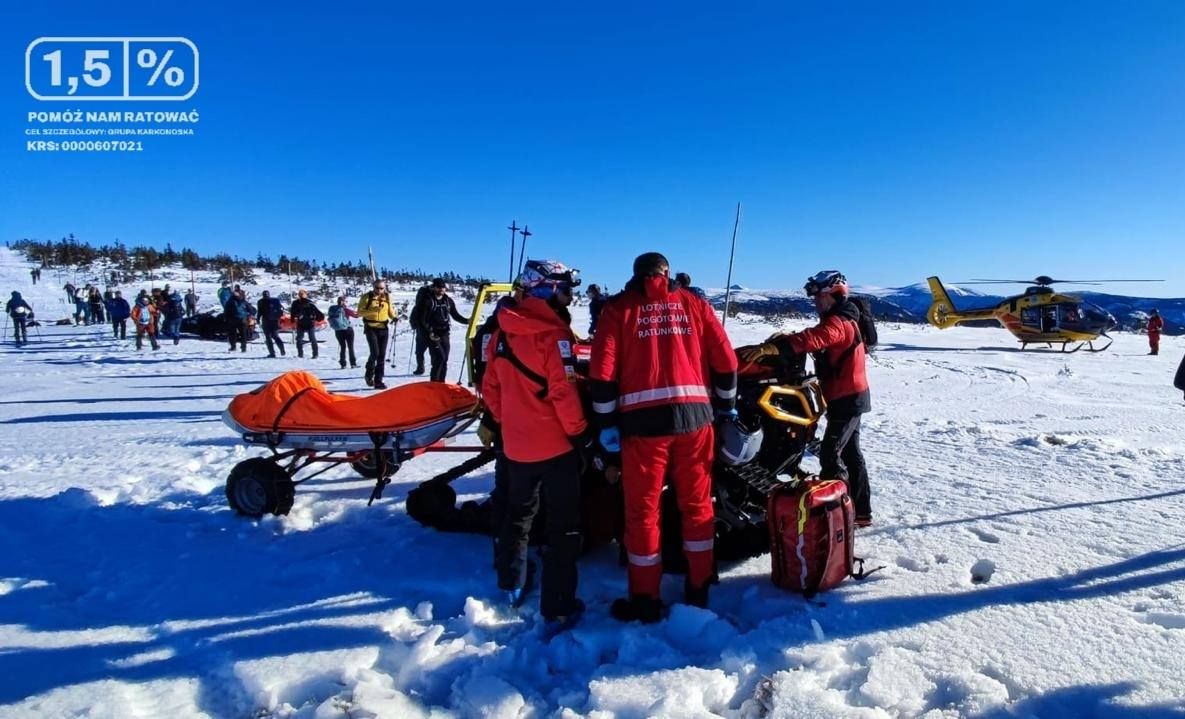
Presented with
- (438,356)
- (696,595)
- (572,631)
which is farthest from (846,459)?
(438,356)

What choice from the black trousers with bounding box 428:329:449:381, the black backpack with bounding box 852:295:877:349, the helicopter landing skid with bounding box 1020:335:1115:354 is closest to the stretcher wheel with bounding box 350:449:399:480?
the black backpack with bounding box 852:295:877:349

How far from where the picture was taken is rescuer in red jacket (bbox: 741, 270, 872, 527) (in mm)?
4367

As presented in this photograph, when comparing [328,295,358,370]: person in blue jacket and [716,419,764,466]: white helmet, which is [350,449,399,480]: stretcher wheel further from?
[328,295,358,370]: person in blue jacket

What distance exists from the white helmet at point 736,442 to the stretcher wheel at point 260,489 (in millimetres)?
3056

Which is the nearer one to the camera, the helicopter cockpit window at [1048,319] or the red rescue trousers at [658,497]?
the red rescue trousers at [658,497]

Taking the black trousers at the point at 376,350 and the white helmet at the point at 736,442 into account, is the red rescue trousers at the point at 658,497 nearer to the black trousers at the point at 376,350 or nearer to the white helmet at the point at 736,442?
the white helmet at the point at 736,442

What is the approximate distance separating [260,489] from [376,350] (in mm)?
6259

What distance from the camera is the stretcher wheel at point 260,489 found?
4.59 metres

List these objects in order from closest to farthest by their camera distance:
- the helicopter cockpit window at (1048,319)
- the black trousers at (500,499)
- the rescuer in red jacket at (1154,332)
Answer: the black trousers at (500,499)
the rescuer in red jacket at (1154,332)
the helicopter cockpit window at (1048,319)

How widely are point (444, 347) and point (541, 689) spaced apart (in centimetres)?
814

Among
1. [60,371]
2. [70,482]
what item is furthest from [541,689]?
[60,371]

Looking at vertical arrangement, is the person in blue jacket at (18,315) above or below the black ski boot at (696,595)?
above

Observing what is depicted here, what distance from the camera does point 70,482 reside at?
5566 mm

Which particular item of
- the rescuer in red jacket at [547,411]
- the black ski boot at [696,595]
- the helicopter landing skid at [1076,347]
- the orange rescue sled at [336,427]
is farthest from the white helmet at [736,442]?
the helicopter landing skid at [1076,347]
